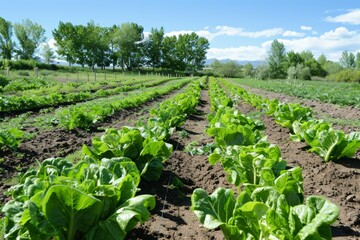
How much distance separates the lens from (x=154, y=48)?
299ft

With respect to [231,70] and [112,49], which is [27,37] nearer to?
[112,49]

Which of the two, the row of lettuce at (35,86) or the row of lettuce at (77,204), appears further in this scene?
the row of lettuce at (35,86)

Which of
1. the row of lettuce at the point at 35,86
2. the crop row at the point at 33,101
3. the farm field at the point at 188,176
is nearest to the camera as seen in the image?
the farm field at the point at 188,176

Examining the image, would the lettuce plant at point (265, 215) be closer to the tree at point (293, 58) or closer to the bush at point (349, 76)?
the bush at point (349, 76)

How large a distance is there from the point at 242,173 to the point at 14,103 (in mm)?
10790

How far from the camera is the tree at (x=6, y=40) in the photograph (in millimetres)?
71562

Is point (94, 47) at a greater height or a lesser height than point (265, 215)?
greater

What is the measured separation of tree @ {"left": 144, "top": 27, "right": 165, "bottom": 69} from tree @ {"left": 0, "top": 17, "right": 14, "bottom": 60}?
3354 cm

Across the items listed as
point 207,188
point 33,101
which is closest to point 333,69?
point 33,101

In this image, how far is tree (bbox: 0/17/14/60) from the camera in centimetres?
7156

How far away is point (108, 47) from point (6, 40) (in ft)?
75.4

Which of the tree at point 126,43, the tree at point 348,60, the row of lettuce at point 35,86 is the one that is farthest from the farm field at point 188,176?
the tree at point 348,60

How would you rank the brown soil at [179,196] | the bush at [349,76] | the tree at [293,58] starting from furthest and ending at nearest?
1. the tree at [293,58]
2. the bush at [349,76]
3. the brown soil at [179,196]

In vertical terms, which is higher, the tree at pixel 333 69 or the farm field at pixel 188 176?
the tree at pixel 333 69
